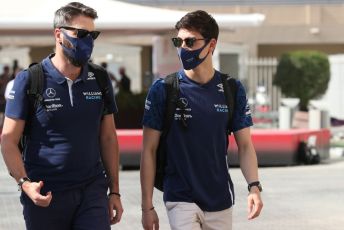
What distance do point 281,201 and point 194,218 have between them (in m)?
6.96

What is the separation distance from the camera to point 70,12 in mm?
5055

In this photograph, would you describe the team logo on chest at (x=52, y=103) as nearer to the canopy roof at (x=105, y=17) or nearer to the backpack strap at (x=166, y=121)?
the backpack strap at (x=166, y=121)

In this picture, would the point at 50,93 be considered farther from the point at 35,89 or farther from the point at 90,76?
the point at 90,76

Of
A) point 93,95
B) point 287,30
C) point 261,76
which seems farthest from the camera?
point 287,30

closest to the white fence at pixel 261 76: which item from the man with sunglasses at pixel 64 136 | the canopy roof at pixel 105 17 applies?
the canopy roof at pixel 105 17

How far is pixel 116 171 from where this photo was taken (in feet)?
17.3

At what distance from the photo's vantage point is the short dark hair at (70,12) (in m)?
5.04

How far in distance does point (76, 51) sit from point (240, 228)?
5.12 meters

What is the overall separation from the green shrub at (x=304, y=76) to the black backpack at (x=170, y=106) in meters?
20.8

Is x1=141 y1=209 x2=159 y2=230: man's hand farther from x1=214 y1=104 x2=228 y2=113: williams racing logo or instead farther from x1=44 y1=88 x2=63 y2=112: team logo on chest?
x1=44 y1=88 x2=63 y2=112: team logo on chest

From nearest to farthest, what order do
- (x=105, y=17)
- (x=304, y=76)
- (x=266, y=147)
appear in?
(x=266, y=147)
(x=105, y=17)
(x=304, y=76)

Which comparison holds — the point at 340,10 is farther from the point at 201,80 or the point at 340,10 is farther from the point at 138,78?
the point at 201,80

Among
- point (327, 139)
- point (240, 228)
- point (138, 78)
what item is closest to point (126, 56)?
point (138, 78)

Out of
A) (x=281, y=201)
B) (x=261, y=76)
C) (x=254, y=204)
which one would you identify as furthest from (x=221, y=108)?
(x=261, y=76)
